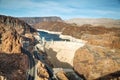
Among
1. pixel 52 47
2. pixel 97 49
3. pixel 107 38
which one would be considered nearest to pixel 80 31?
pixel 52 47

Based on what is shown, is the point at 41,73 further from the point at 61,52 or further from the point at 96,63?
the point at 61,52

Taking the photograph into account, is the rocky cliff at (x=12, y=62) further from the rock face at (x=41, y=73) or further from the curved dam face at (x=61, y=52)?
the curved dam face at (x=61, y=52)

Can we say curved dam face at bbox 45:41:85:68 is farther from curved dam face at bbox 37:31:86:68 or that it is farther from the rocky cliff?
the rocky cliff

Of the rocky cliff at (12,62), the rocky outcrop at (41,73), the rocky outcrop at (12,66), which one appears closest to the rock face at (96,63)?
the rocky outcrop at (41,73)

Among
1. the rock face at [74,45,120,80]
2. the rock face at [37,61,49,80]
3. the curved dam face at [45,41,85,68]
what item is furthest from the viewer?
the curved dam face at [45,41,85,68]

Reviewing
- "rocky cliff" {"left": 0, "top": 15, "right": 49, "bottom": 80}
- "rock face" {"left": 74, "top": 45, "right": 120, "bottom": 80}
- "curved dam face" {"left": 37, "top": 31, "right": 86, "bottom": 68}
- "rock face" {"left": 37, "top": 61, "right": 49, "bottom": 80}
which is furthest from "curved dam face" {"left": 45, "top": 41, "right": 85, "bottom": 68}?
"rock face" {"left": 37, "top": 61, "right": 49, "bottom": 80}

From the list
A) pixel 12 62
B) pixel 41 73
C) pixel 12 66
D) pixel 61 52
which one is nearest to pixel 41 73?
pixel 41 73

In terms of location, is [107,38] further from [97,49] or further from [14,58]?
[14,58]
